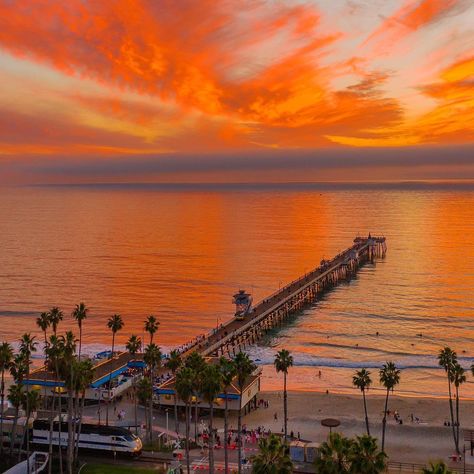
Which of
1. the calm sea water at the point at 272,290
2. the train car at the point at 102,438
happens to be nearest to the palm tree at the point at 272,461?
the train car at the point at 102,438

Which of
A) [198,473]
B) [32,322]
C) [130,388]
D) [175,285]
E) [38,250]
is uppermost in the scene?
[38,250]

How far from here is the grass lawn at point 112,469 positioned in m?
42.2

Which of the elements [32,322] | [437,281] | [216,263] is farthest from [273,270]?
[32,322]

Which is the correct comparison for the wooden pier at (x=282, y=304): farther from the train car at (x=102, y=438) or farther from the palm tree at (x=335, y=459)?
the palm tree at (x=335, y=459)

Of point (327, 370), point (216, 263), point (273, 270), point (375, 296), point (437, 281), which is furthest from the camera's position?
point (216, 263)

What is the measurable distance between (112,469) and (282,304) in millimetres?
58791

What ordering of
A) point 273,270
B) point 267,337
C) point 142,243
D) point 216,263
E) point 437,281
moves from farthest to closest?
1. point 142,243
2. point 216,263
3. point 273,270
4. point 437,281
5. point 267,337

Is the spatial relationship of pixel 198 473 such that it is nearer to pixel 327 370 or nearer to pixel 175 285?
pixel 327 370

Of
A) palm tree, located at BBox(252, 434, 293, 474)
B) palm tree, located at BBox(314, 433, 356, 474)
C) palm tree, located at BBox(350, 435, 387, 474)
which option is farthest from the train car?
palm tree, located at BBox(350, 435, 387, 474)

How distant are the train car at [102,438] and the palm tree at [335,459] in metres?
22.1

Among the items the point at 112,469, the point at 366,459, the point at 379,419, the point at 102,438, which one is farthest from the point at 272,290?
the point at 366,459

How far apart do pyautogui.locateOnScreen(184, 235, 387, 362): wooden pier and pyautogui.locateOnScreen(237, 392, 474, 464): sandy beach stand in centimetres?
1559

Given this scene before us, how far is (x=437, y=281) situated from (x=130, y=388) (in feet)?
284

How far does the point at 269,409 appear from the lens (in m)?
59.2
